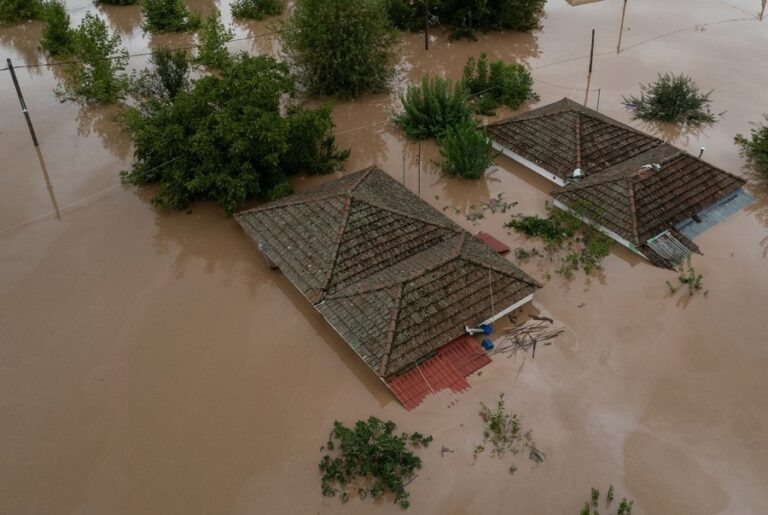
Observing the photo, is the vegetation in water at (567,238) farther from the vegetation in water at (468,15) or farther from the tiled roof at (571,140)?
the vegetation in water at (468,15)

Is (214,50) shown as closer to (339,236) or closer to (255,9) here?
(255,9)

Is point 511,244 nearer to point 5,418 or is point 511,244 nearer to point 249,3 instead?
point 5,418

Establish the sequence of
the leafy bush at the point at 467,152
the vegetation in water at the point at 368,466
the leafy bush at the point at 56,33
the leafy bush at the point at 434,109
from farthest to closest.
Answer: the leafy bush at the point at 56,33
the leafy bush at the point at 434,109
the leafy bush at the point at 467,152
the vegetation in water at the point at 368,466

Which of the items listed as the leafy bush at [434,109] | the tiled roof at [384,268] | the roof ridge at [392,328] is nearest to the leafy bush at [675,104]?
the leafy bush at [434,109]

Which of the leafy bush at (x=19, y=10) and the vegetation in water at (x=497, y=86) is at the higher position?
the leafy bush at (x=19, y=10)

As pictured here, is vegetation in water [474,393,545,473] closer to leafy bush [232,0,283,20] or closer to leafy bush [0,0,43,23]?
leafy bush [232,0,283,20]

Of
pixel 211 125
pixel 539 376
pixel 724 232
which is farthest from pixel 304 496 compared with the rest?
pixel 724 232
